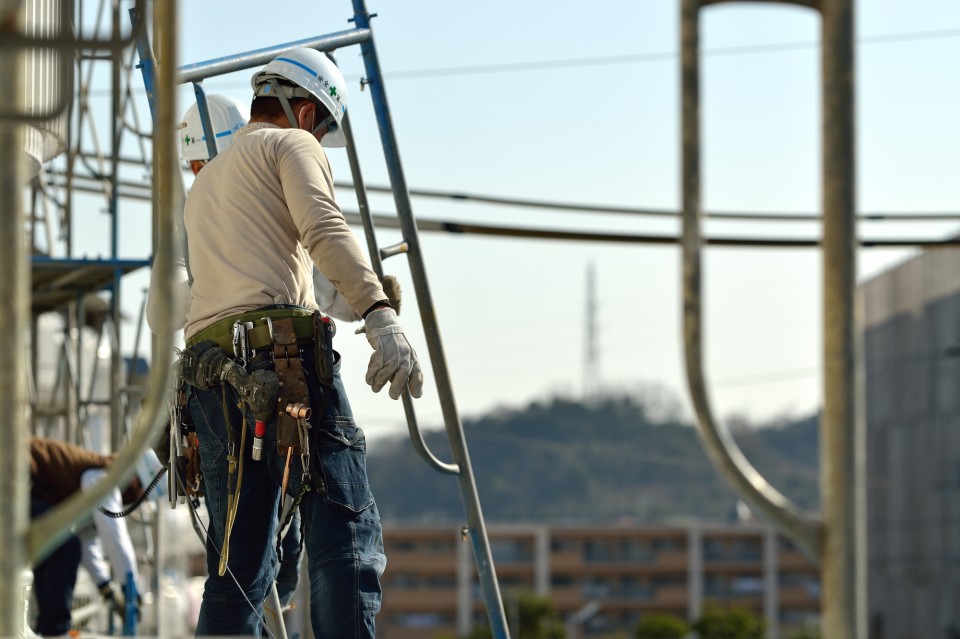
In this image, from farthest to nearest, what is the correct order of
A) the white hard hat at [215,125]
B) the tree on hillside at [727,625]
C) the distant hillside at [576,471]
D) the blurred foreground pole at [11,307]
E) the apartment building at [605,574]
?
the distant hillside at [576,471] → the apartment building at [605,574] → the tree on hillside at [727,625] → the white hard hat at [215,125] → the blurred foreground pole at [11,307]

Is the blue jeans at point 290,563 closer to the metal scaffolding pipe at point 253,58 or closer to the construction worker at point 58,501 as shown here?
the metal scaffolding pipe at point 253,58

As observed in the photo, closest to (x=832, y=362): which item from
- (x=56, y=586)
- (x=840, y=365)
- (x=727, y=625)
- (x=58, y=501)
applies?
(x=840, y=365)

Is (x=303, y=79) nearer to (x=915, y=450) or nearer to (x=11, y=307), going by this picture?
(x=11, y=307)

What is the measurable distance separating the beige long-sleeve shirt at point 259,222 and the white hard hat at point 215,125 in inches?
71.0

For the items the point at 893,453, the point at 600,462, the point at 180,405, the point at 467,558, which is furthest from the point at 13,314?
the point at 600,462

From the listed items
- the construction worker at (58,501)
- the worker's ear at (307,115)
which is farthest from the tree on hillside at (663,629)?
the worker's ear at (307,115)

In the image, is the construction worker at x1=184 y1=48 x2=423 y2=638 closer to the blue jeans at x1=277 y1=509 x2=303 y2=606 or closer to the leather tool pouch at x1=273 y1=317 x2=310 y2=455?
the leather tool pouch at x1=273 y1=317 x2=310 y2=455

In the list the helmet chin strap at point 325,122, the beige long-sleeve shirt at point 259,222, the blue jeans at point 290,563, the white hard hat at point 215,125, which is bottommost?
the blue jeans at point 290,563

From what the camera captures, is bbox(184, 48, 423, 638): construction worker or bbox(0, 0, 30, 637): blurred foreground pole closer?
bbox(0, 0, 30, 637): blurred foreground pole

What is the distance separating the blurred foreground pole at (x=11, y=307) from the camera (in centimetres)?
187

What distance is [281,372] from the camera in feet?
13.0

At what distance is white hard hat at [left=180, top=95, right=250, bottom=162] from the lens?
6094mm

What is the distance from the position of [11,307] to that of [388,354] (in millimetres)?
1994

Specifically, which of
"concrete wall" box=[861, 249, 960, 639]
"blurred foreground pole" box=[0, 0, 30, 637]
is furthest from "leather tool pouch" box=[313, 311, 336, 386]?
"concrete wall" box=[861, 249, 960, 639]
